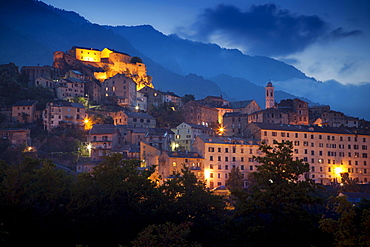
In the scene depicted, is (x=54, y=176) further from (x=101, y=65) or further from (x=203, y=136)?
(x=101, y=65)

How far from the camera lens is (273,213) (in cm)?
3159

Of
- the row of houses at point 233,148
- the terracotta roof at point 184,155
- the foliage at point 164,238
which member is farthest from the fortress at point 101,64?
the foliage at point 164,238

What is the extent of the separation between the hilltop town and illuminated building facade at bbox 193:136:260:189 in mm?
180

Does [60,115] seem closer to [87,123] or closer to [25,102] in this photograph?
[87,123]

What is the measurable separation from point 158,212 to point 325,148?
51320mm

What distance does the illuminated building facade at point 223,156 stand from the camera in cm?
7219

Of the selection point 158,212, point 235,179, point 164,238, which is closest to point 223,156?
point 235,179

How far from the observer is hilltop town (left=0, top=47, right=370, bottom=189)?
7369 centimetres

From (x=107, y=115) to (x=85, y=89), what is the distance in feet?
50.8

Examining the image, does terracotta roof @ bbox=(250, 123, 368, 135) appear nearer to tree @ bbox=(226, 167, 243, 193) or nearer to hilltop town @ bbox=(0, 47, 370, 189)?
hilltop town @ bbox=(0, 47, 370, 189)

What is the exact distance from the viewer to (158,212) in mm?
38656

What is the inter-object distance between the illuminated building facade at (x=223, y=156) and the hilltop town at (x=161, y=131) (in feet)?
0.59

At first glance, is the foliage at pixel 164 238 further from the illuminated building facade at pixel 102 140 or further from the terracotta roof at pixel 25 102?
the terracotta roof at pixel 25 102

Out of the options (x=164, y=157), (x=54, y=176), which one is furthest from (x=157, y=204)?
(x=164, y=157)
